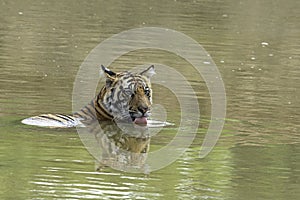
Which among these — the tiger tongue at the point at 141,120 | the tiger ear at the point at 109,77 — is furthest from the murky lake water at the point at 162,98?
the tiger ear at the point at 109,77

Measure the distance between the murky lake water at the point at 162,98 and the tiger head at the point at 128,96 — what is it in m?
0.30

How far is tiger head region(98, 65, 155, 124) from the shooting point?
382 inches

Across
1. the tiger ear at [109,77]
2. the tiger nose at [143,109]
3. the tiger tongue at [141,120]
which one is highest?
the tiger ear at [109,77]

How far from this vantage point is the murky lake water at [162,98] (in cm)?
715

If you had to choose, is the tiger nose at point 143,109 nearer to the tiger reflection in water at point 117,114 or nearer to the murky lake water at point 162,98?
the tiger reflection in water at point 117,114

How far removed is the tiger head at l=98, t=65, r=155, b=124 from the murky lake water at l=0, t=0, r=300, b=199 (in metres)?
0.30

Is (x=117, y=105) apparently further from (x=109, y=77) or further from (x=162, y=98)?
(x=162, y=98)

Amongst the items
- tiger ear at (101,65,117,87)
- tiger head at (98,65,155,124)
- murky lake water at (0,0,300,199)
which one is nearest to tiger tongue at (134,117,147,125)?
tiger head at (98,65,155,124)

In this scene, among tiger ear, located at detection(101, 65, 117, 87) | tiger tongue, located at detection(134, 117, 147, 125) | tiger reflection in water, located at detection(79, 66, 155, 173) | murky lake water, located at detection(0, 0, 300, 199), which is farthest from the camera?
tiger ear, located at detection(101, 65, 117, 87)

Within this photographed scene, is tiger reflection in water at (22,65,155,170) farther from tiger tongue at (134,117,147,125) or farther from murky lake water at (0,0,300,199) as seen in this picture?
murky lake water at (0,0,300,199)

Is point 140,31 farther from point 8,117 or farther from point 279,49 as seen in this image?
point 8,117

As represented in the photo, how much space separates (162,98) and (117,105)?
1.95 metres

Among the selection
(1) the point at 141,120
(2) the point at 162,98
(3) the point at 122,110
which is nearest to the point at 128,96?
(3) the point at 122,110

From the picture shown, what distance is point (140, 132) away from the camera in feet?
31.6
